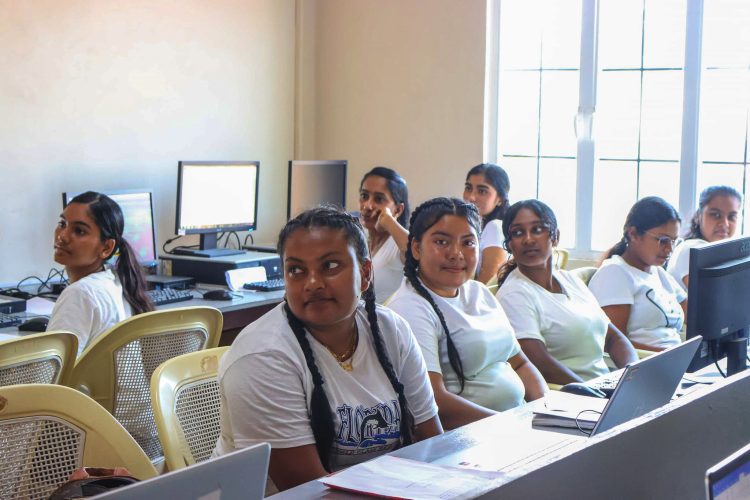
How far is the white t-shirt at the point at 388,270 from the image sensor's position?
390cm

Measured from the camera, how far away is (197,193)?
4727 mm

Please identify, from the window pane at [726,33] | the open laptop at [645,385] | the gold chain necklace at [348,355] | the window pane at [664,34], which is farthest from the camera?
the window pane at [664,34]

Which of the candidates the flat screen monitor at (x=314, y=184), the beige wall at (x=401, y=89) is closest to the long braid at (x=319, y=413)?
the flat screen monitor at (x=314, y=184)

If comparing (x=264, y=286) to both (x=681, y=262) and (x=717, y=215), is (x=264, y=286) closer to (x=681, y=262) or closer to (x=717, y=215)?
(x=681, y=262)

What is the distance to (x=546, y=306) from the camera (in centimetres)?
311

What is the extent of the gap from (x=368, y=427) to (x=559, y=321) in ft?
4.10

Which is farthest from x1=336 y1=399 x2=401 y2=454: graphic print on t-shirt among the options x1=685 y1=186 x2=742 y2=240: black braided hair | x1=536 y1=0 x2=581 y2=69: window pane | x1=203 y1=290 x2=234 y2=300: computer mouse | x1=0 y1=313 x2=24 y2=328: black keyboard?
x1=536 y1=0 x2=581 y2=69: window pane

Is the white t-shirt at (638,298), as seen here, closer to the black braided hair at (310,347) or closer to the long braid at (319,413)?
the black braided hair at (310,347)

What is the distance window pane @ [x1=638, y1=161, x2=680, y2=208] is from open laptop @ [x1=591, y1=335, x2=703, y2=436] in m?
3.03

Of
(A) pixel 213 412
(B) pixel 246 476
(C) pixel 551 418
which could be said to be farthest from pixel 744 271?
(B) pixel 246 476

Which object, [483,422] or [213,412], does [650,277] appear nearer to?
[483,422]

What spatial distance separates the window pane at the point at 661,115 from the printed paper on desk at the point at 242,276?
81.3 inches

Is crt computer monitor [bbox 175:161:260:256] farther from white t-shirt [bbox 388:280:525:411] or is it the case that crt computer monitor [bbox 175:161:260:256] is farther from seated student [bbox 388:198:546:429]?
white t-shirt [bbox 388:280:525:411]

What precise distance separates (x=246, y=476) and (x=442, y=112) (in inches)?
178
